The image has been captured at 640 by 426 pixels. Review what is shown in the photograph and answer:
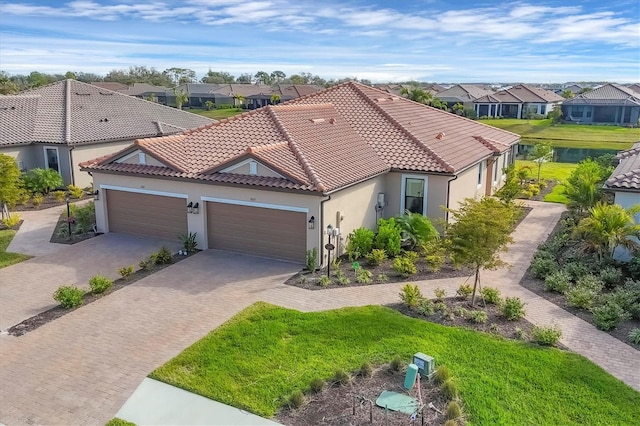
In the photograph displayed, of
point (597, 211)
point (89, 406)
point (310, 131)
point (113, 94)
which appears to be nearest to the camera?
point (89, 406)

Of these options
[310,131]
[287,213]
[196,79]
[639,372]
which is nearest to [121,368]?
[287,213]

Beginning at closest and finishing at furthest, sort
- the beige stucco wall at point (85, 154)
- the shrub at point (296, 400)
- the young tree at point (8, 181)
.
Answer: the shrub at point (296, 400) < the young tree at point (8, 181) < the beige stucco wall at point (85, 154)

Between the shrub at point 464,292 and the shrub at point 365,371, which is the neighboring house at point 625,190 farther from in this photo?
the shrub at point 365,371

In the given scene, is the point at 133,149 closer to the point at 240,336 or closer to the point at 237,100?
the point at 240,336

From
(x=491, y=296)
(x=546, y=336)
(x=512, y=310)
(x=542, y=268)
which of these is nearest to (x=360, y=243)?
(x=491, y=296)

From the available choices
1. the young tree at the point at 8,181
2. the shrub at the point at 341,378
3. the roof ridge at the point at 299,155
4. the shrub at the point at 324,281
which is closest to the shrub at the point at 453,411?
the shrub at the point at 341,378

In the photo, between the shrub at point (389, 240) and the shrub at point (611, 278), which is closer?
the shrub at point (611, 278)

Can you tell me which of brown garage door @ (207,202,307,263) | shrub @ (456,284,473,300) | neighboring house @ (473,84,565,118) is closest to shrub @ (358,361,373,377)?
shrub @ (456,284,473,300)
